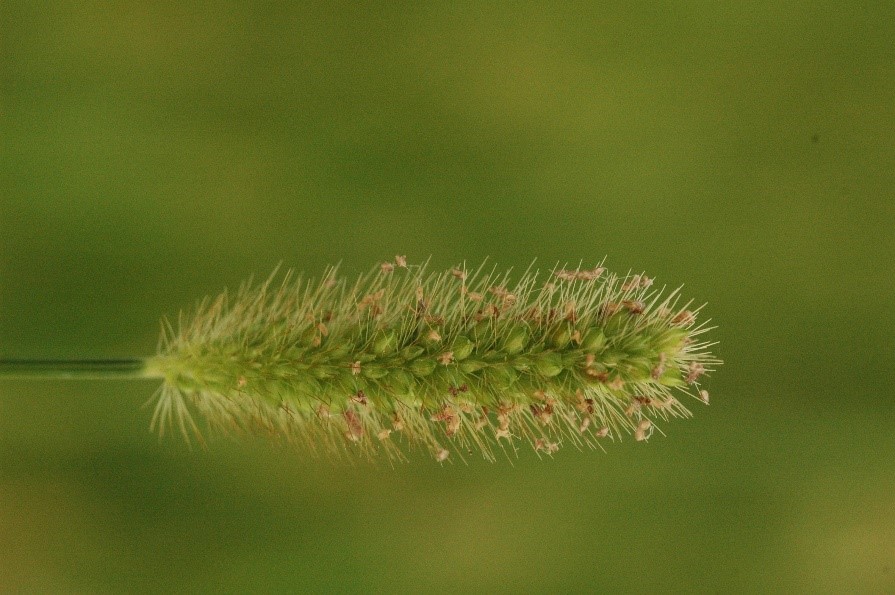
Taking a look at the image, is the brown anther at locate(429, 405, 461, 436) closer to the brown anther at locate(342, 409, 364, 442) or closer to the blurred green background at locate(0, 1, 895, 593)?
the brown anther at locate(342, 409, 364, 442)

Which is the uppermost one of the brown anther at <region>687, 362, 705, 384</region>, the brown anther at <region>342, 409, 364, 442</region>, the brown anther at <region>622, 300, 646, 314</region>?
the brown anther at <region>342, 409, 364, 442</region>

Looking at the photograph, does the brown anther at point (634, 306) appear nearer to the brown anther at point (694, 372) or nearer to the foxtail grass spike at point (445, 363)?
the foxtail grass spike at point (445, 363)

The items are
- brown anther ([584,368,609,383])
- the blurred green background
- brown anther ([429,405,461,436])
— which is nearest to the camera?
brown anther ([584,368,609,383])

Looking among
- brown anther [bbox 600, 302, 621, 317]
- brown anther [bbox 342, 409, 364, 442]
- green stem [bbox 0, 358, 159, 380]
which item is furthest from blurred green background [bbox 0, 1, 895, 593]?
brown anther [bbox 600, 302, 621, 317]

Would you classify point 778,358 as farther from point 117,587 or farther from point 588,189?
point 117,587

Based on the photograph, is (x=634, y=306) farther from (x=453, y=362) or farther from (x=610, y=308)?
(x=453, y=362)

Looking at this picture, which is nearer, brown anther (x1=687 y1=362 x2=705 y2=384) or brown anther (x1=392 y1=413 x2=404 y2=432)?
brown anther (x1=687 y1=362 x2=705 y2=384)

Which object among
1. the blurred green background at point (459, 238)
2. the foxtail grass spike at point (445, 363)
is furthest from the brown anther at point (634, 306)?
the blurred green background at point (459, 238)

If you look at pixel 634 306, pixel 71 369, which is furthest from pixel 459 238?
pixel 71 369
